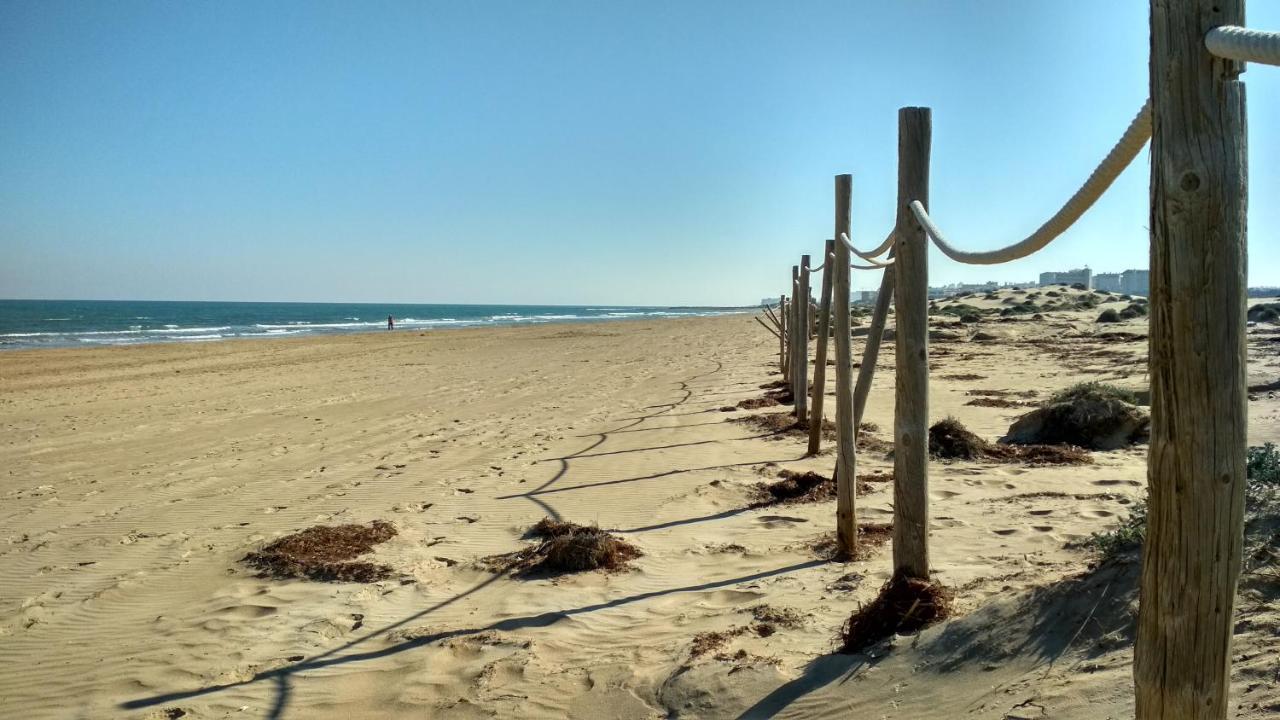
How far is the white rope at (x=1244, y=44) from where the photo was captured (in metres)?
1.35

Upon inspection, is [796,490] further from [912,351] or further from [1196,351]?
[1196,351]

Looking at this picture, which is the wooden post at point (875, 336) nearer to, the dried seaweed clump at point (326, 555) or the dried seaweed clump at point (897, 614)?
the dried seaweed clump at point (897, 614)

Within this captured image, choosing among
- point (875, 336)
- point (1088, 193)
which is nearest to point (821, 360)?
point (875, 336)

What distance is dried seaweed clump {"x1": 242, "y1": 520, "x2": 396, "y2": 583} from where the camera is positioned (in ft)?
15.9

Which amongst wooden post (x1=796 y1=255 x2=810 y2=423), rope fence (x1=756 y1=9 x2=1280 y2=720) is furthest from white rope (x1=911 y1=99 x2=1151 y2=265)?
wooden post (x1=796 y1=255 x2=810 y2=423)

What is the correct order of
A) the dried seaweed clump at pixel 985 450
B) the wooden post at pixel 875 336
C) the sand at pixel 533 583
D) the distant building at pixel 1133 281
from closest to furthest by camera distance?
the sand at pixel 533 583 → the wooden post at pixel 875 336 → the dried seaweed clump at pixel 985 450 → the distant building at pixel 1133 281

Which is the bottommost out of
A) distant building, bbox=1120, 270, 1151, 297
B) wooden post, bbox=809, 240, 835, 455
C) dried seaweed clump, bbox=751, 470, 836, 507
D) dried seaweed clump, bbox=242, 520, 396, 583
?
dried seaweed clump, bbox=242, 520, 396, 583

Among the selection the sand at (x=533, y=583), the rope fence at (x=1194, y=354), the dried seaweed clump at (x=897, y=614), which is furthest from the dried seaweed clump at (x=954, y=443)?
the rope fence at (x=1194, y=354)

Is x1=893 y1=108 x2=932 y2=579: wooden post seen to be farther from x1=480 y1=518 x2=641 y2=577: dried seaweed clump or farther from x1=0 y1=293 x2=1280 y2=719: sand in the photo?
x1=480 y1=518 x2=641 y2=577: dried seaweed clump

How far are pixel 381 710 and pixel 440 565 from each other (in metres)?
1.73

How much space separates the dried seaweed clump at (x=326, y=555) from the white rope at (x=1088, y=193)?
3966mm

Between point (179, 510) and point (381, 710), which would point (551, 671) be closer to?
point (381, 710)

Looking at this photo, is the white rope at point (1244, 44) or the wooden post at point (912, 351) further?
the wooden post at point (912, 351)

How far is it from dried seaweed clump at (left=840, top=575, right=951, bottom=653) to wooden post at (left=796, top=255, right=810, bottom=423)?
5.57 m
